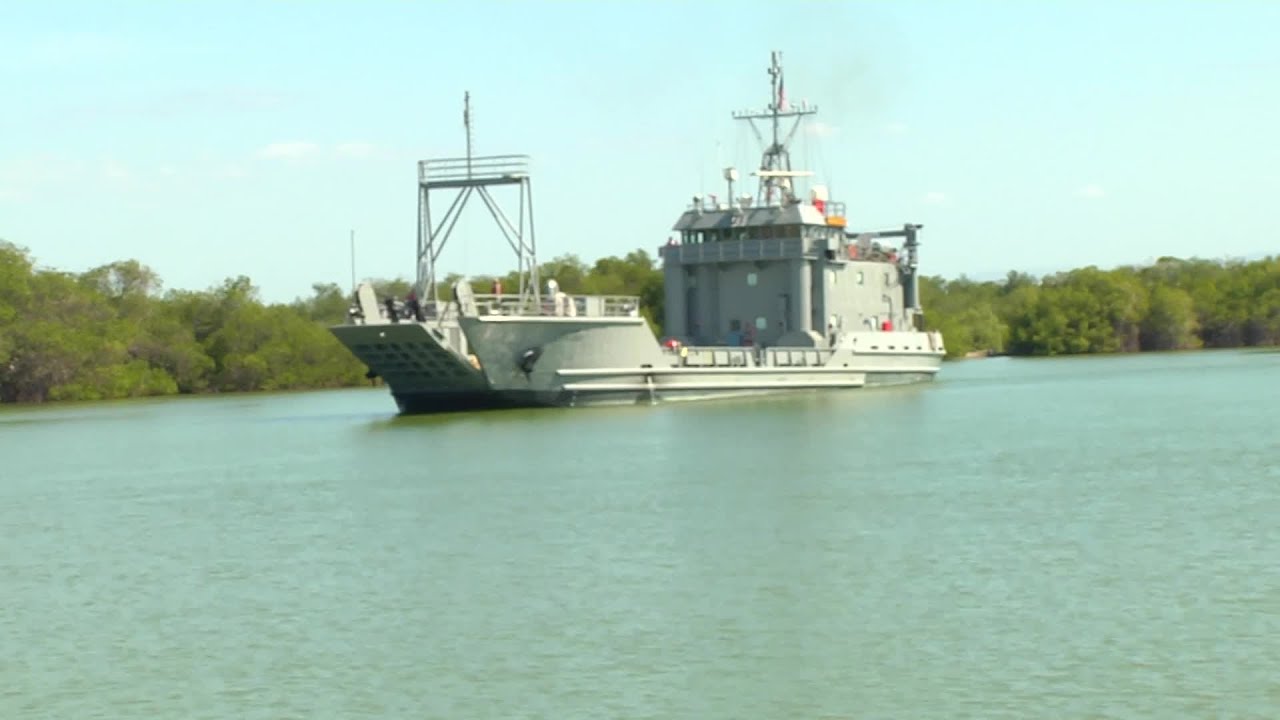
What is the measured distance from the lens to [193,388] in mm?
95062

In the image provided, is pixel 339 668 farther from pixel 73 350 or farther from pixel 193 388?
pixel 193 388

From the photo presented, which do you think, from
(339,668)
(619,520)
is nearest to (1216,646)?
(339,668)

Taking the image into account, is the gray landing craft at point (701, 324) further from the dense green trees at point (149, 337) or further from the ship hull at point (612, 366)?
the dense green trees at point (149, 337)

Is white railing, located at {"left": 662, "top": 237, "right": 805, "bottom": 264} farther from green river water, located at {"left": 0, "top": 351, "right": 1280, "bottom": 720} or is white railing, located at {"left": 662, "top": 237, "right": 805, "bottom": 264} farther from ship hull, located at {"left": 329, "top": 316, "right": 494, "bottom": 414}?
green river water, located at {"left": 0, "top": 351, "right": 1280, "bottom": 720}

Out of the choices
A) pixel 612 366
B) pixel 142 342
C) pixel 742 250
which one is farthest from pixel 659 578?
pixel 142 342

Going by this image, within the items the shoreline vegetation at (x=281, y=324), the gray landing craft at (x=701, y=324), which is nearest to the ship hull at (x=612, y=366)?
the gray landing craft at (x=701, y=324)

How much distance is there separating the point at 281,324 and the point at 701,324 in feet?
134

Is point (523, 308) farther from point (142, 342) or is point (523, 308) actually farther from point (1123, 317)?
point (1123, 317)

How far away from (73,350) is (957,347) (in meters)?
64.2

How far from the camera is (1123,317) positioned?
130 metres

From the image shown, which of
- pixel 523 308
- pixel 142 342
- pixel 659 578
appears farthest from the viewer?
pixel 142 342

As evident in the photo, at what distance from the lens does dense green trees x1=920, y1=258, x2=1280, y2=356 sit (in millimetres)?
130250

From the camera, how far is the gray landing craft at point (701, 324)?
168 feet

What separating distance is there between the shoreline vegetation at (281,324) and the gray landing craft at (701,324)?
28.4 m
